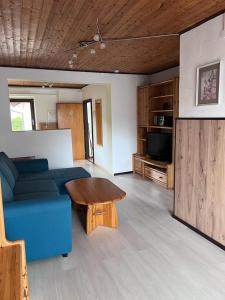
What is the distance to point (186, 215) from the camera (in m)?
2.90

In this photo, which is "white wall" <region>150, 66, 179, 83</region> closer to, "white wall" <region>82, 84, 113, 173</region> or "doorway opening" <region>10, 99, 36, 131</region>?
"white wall" <region>82, 84, 113, 173</region>

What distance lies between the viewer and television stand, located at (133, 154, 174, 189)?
14.1 ft

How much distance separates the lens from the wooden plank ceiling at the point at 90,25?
210 cm

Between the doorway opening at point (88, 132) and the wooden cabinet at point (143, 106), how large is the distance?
205cm

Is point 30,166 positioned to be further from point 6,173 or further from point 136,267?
point 136,267

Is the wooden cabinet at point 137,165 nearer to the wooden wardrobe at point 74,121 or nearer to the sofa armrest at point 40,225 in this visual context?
the wooden wardrobe at point 74,121

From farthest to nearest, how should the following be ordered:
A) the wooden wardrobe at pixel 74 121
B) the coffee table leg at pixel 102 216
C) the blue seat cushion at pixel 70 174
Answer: the wooden wardrobe at pixel 74 121, the blue seat cushion at pixel 70 174, the coffee table leg at pixel 102 216

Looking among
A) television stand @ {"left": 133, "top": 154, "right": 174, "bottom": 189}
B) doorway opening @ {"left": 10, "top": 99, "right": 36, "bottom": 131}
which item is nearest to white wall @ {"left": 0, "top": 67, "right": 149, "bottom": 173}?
television stand @ {"left": 133, "top": 154, "right": 174, "bottom": 189}

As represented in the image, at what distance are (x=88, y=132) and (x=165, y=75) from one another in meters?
3.44

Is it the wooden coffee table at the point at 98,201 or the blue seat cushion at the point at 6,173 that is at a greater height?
the blue seat cushion at the point at 6,173

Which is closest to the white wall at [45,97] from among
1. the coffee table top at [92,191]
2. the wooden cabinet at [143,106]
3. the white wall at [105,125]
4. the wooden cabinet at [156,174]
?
the white wall at [105,125]

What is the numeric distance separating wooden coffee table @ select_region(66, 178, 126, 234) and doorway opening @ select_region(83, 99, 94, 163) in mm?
4179

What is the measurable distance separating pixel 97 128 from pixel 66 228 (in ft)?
15.0

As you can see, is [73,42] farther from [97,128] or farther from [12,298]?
[97,128]
